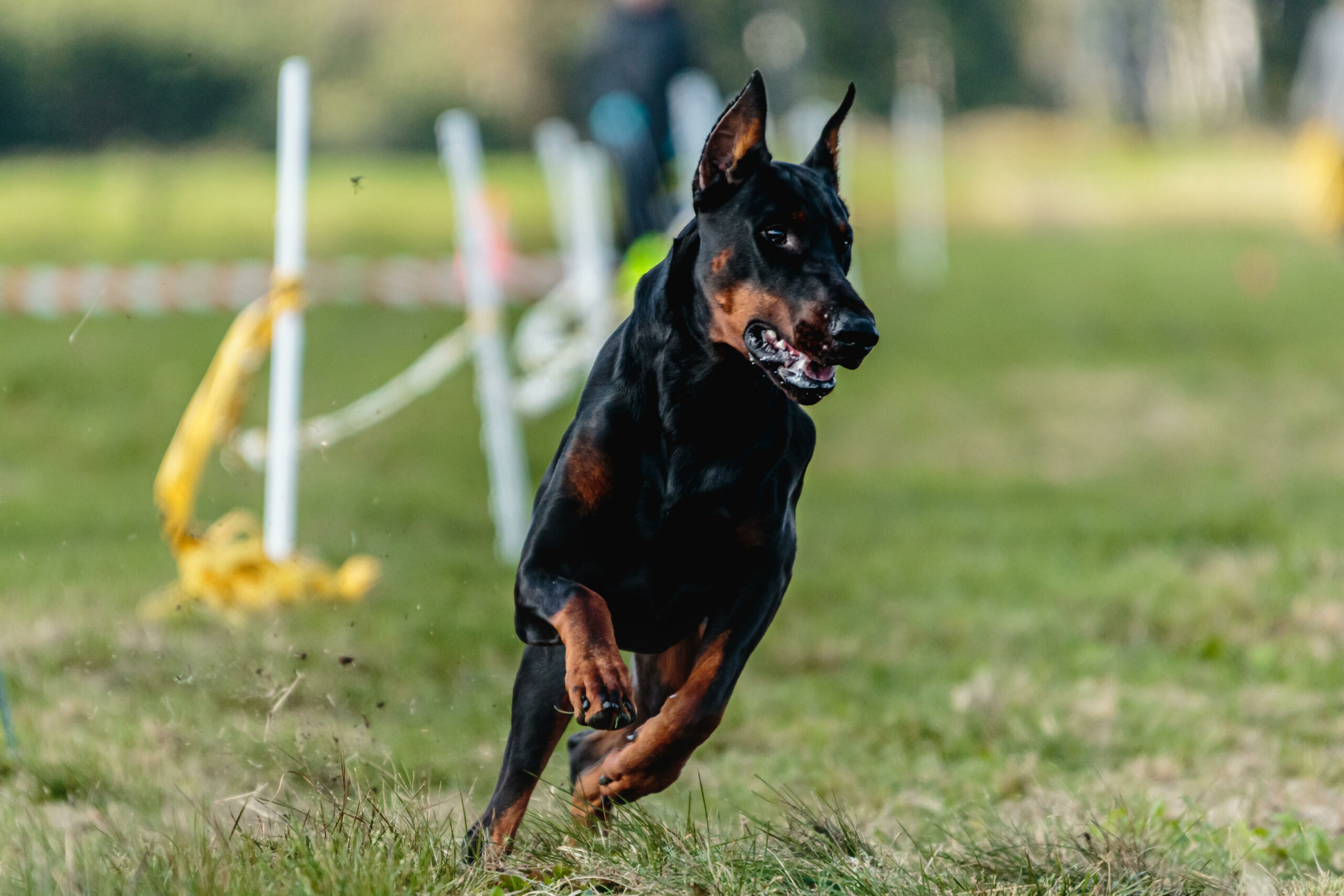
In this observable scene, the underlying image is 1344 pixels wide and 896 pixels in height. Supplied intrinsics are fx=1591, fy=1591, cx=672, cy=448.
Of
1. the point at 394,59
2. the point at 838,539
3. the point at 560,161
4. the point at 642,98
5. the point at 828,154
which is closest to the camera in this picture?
the point at 828,154

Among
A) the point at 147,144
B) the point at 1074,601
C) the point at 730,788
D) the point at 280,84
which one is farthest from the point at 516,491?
Result: the point at 147,144

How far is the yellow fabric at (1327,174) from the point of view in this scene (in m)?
15.5

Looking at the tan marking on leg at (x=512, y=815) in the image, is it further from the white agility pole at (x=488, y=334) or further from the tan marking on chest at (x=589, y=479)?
the white agility pole at (x=488, y=334)

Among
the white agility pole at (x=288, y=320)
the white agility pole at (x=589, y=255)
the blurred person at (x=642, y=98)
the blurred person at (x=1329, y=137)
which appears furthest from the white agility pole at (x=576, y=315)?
the blurred person at (x=1329, y=137)

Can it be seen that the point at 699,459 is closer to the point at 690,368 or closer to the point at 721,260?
the point at 690,368

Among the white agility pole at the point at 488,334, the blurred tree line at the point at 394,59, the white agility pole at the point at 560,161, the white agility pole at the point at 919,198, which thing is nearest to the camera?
the white agility pole at the point at 488,334

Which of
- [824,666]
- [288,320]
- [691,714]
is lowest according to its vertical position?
[824,666]

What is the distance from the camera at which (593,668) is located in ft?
8.51

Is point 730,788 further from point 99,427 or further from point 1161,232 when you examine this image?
point 1161,232

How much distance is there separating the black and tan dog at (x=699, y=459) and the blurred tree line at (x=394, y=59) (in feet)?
34.7

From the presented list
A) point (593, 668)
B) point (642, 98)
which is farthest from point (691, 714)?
point (642, 98)

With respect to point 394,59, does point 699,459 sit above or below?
below

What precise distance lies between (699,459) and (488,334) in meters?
4.73

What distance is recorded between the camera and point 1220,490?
929 centimetres
